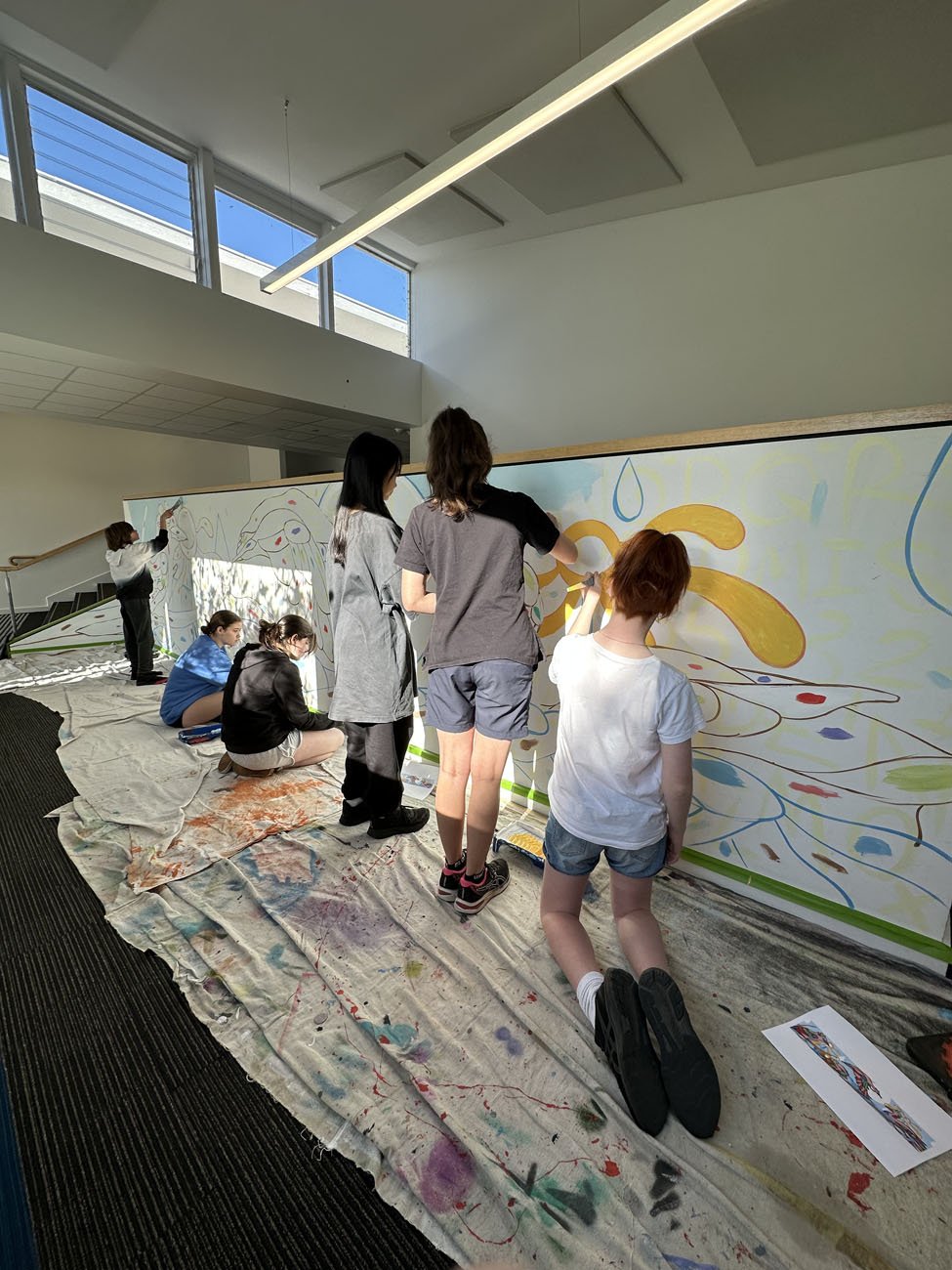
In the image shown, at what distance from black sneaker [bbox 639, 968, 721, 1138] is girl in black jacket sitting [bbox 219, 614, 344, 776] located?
170 centimetres

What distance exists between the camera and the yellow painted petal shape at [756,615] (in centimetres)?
139

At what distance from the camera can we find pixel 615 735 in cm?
110

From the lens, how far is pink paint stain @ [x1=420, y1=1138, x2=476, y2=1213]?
875mm

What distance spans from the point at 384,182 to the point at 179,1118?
17.5 ft

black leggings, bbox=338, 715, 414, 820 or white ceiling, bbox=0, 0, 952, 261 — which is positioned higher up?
white ceiling, bbox=0, 0, 952, 261

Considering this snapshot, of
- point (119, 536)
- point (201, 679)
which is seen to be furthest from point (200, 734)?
point (119, 536)

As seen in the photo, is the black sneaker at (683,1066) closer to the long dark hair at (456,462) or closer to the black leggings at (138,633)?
the long dark hair at (456,462)

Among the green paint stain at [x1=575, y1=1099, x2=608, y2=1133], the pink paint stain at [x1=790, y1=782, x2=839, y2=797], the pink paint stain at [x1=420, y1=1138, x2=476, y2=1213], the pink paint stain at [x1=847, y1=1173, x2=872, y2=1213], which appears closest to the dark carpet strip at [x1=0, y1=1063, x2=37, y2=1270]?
the pink paint stain at [x1=420, y1=1138, x2=476, y2=1213]

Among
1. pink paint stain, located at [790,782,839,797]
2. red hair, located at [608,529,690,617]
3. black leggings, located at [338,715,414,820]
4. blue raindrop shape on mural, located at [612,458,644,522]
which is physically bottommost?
black leggings, located at [338,715,414,820]

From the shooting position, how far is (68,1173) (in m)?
0.93

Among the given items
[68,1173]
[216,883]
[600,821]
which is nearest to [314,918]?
[216,883]

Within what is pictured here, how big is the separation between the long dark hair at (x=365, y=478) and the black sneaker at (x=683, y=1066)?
1.34m

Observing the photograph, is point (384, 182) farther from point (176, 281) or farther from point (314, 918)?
point (314, 918)

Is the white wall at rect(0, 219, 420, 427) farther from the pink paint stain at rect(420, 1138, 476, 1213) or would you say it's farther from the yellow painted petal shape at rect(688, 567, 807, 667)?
the pink paint stain at rect(420, 1138, 476, 1213)
